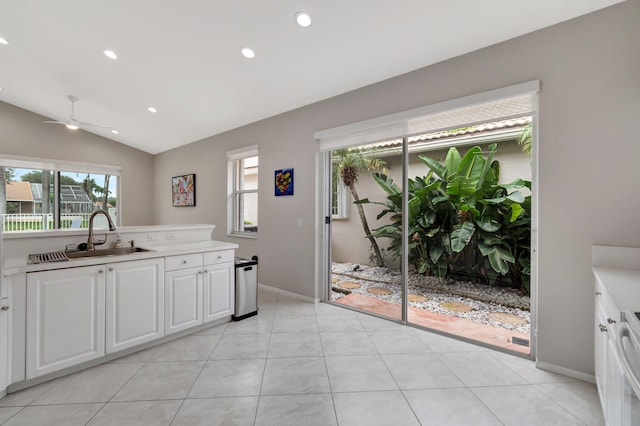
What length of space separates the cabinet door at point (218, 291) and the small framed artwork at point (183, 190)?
3.11m

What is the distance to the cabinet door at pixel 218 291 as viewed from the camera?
2.77 meters

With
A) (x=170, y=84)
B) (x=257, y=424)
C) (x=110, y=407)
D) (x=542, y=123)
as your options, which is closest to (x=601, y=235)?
(x=542, y=123)

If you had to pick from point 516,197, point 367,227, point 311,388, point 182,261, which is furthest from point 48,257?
point 516,197

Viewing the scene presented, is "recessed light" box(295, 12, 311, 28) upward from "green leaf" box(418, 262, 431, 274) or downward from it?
upward

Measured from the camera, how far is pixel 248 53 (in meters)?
2.77

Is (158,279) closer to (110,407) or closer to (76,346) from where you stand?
(76,346)

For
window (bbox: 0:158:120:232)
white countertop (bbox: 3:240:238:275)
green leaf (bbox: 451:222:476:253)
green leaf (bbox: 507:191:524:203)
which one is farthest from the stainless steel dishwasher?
window (bbox: 0:158:120:232)

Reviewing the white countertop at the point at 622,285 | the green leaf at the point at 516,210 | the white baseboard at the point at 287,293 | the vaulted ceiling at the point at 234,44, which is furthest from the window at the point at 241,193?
the white countertop at the point at 622,285

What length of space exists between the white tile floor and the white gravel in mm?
867

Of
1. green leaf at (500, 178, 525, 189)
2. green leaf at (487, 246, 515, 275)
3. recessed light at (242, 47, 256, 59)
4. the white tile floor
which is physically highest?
recessed light at (242, 47, 256, 59)

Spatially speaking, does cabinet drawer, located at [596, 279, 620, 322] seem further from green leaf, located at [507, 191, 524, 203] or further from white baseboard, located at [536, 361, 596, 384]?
green leaf, located at [507, 191, 524, 203]

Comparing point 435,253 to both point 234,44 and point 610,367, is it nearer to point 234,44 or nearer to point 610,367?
point 610,367

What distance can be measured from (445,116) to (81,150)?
6.95 m

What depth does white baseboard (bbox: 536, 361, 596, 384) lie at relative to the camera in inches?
75.4
